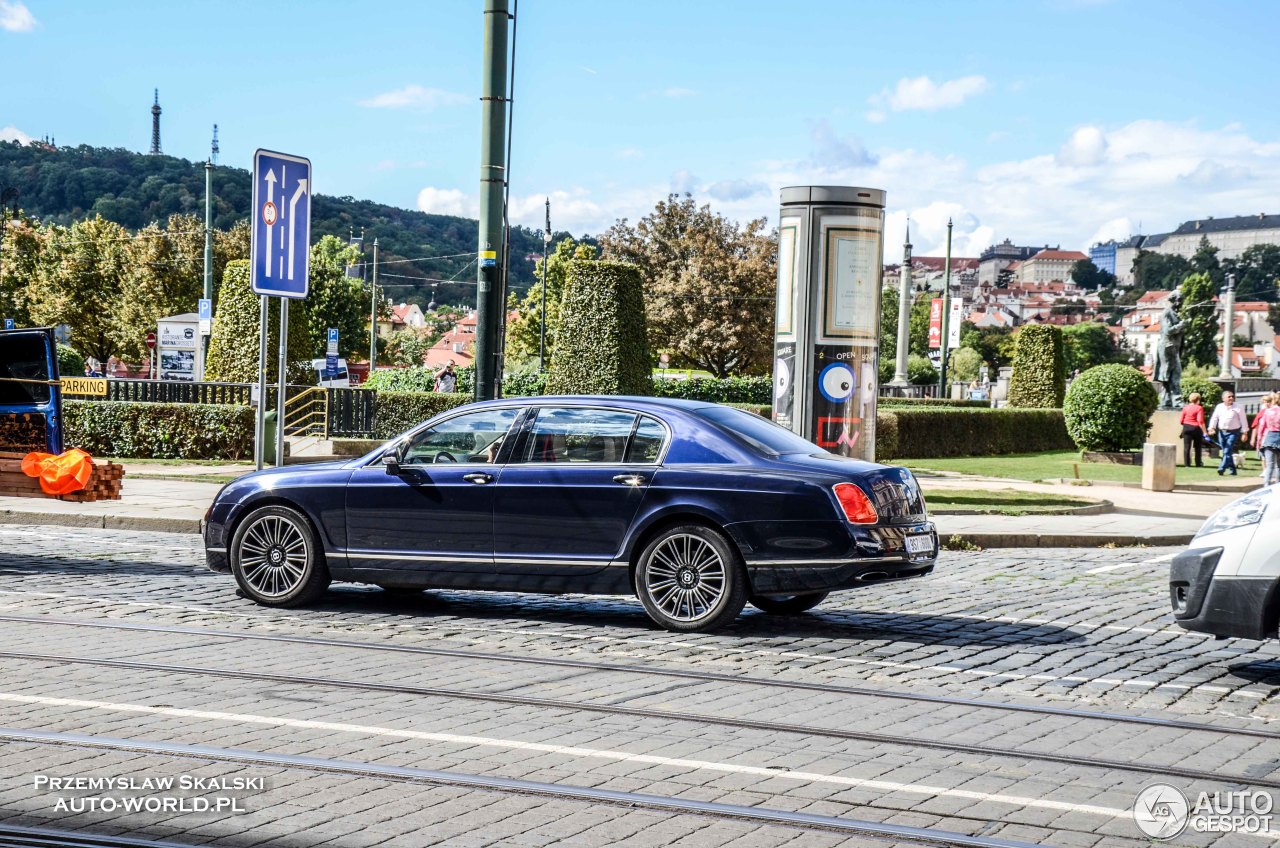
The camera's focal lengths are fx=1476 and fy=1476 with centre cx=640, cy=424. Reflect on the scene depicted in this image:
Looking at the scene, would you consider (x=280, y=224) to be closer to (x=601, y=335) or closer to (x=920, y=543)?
(x=920, y=543)

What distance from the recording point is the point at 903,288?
188 ft

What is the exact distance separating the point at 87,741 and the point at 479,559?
380cm

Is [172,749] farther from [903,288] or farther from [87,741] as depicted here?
[903,288]

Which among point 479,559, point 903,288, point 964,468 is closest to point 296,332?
point 964,468

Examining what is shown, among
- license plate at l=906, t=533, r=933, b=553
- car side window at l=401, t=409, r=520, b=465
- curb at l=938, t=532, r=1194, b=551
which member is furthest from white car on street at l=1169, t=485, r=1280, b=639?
curb at l=938, t=532, r=1194, b=551

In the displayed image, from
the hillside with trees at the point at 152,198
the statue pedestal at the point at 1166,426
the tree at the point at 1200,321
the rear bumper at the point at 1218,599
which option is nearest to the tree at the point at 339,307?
the hillside with trees at the point at 152,198

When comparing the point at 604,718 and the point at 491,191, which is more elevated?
the point at 491,191

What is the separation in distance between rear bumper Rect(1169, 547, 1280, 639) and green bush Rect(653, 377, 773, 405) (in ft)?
Result: 91.0

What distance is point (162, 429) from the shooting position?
27.7 metres

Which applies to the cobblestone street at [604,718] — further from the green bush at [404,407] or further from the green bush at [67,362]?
the green bush at [67,362]

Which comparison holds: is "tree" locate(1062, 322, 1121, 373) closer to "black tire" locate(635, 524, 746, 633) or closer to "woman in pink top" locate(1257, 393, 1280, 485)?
"woman in pink top" locate(1257, 393, 1280, 485)

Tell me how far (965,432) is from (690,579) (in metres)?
25.6

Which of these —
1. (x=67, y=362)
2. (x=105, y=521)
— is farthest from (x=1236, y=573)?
(x=67, y=362)

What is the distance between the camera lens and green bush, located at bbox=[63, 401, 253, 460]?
27453 millimetres
